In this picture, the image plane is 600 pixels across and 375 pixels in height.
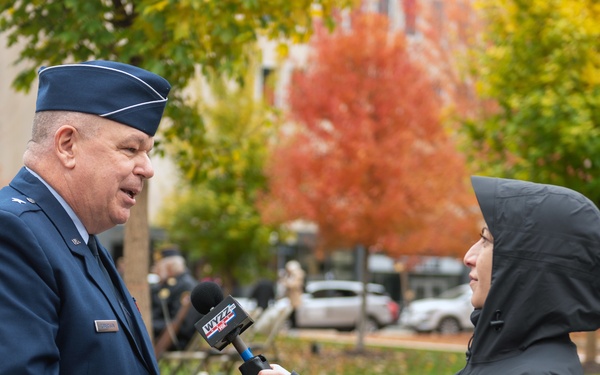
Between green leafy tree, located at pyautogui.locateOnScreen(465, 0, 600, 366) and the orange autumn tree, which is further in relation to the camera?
the orange autumn tree

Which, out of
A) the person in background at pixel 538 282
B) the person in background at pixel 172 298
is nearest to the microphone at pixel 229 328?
the person in background at pixel 538 282

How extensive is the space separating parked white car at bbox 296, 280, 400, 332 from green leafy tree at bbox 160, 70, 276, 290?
2518 mm

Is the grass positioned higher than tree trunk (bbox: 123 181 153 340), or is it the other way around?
tree trunk (bbox: 123 181 153 340)

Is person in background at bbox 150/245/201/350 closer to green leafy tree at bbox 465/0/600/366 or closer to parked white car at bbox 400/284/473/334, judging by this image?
green leafy tree at bbox 465/0/600/366

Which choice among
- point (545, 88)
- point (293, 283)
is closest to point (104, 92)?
point (545, 88)

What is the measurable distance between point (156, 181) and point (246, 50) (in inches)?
1217

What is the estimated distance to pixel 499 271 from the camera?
116 inches

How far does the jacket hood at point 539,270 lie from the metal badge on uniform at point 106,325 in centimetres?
116

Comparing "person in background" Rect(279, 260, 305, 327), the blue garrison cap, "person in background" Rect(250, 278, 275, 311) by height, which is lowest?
"person in background" Rect(279, 260, 305, 327)

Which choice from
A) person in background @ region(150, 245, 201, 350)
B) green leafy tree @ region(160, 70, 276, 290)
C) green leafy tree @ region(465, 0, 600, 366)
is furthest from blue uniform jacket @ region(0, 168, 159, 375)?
green leafy tree @ region(160, 70, 276, 290)

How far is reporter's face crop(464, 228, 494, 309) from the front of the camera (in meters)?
3.08

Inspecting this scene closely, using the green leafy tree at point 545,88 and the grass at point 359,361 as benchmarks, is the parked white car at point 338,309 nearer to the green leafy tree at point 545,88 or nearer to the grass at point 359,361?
the grass at point 359,361

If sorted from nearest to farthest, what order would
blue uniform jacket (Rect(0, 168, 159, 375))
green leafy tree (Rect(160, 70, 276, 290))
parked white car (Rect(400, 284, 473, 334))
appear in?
blue uniform jacket (Rect(0, 168, 159, 375)) → green leafy tree (Rect(160, 70, 276, 290)) → parked white car (Rect(400, 284, 473, 334))

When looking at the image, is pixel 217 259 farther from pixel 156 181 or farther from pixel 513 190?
pixel 513 190
